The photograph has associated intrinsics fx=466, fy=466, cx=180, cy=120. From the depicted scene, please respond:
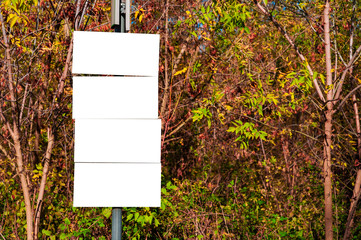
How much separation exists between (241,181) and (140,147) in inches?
247

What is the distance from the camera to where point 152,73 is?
2.79m

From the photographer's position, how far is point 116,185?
2709 millimetres

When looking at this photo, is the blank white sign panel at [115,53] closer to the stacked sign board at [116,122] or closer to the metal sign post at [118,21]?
the stacked sign board at [116,122]

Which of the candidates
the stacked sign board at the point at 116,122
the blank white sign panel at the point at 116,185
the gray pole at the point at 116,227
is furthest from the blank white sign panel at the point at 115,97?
the gray pole at the point at 116,227

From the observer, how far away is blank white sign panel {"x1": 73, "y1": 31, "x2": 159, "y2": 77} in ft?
9.07

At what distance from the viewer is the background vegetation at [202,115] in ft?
18.6

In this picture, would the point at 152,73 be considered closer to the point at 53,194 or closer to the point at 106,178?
the point at 106,178

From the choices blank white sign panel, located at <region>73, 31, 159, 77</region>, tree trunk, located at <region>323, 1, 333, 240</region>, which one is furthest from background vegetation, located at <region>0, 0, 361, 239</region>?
blank white sign panel, located at <region>73, 31, 159, 77</region>

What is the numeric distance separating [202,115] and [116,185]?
2621 mm

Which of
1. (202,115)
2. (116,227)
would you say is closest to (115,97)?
(116,227)

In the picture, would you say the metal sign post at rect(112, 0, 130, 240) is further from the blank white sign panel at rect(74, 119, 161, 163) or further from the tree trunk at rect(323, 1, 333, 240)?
the tree trunk at rect(323, 1, 333, 240)

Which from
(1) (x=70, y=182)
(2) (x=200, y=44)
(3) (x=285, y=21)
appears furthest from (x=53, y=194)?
(3) (x=285, y=21)

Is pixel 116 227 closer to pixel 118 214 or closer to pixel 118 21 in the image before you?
pixel 118 214

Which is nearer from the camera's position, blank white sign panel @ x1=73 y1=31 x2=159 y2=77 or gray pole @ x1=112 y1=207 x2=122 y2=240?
blank white sign panel @ x1=73 y1=31 x2=159 y2=77
